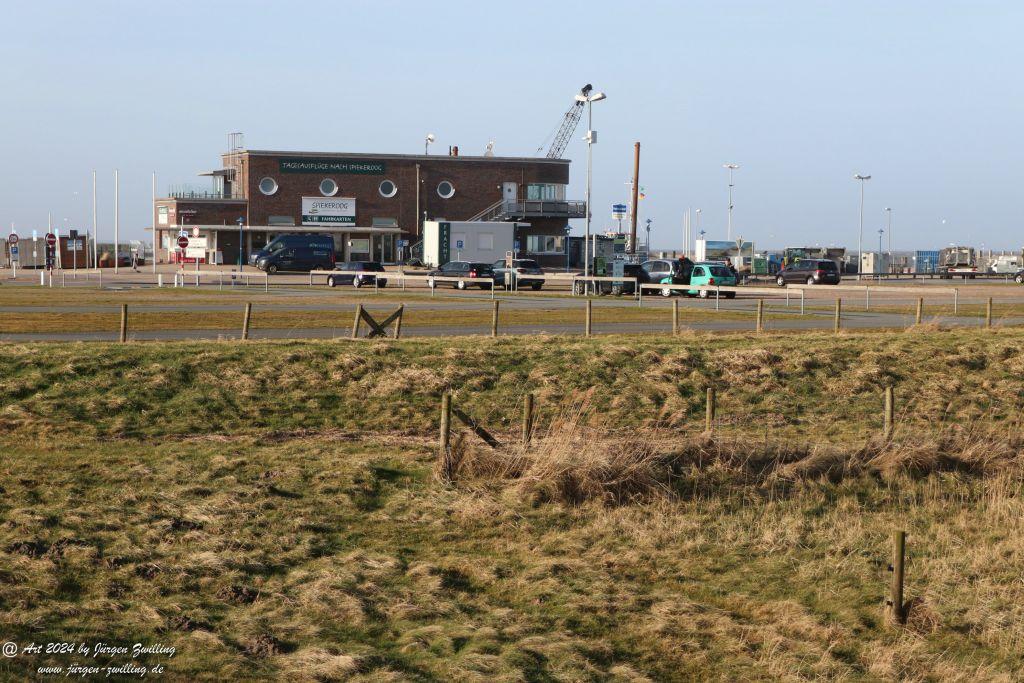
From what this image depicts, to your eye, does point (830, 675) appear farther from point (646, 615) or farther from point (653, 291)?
point (653, 291)

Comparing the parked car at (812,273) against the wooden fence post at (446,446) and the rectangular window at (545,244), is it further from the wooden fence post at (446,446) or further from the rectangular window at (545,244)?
the wooden fence post at (446,446)

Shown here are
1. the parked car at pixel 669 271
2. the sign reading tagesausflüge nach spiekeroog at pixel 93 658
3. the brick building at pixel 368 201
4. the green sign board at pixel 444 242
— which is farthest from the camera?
the brick building at pixel 368 201

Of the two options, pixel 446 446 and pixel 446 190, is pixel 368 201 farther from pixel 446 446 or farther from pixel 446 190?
pixel 446 446

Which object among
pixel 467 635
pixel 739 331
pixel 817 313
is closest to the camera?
pixel 467 635

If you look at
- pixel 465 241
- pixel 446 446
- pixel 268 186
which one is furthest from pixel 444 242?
pixel 446 446

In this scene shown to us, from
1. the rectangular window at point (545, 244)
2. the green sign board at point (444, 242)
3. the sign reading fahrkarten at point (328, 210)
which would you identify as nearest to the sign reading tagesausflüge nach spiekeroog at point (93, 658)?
the green sign board at point (444, 242)

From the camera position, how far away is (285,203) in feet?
292

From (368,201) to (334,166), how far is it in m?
3.76

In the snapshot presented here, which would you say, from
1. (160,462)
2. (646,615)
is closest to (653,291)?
(160,462)

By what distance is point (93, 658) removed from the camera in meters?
8.21

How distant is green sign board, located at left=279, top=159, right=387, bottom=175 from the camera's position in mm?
89125

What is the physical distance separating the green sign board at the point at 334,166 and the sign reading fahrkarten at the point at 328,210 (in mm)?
2205

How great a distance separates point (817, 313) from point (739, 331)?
34.4ft

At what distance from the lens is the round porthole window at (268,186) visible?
88.4 m
